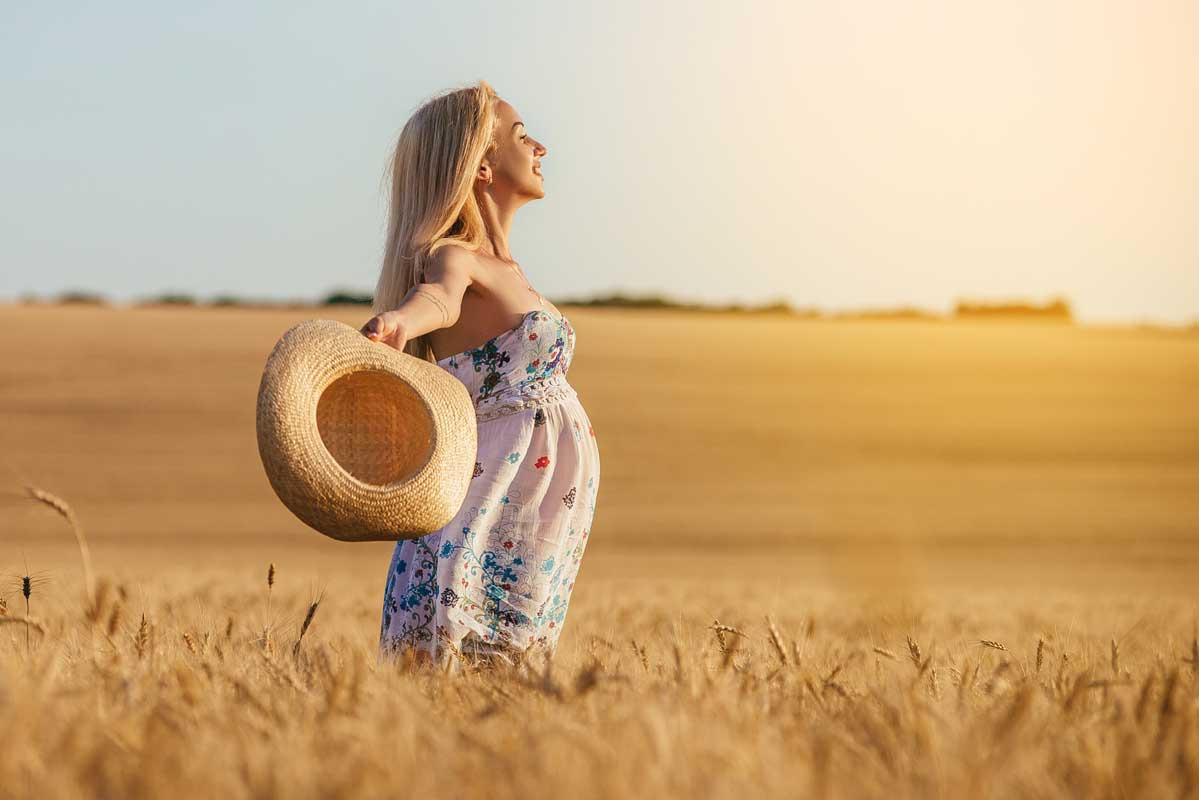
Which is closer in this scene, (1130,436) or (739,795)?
(739,795)

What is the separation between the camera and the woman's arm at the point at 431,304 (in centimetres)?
297

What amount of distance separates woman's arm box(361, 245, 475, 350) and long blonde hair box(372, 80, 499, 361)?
0.10m

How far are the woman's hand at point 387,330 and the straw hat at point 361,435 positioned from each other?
32mm

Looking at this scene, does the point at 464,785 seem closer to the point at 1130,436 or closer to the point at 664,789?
the point at 664,789

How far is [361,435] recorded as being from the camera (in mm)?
3113

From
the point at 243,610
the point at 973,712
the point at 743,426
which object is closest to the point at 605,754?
the point at 973,712

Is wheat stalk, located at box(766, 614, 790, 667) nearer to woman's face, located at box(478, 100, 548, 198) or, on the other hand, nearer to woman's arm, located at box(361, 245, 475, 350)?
woman's arm, located at box(361, 245, 475, 350)

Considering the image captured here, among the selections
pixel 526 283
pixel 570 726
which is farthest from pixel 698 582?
pixel 570 726

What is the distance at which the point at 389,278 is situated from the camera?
11.5ft

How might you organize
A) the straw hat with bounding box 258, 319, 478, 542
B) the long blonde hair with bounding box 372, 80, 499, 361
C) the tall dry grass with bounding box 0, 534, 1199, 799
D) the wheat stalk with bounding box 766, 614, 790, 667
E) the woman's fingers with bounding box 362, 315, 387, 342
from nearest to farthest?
the tall dry grass with bounding box 0, 534, 1199, 799, the wheat stalk with bounding box 766, 614, 790, 667, the straw hat with bounding box 258, 319, 478, 542, the woman's fingers with bounding box 362, 315, 387, 342, the long blonde hair with bounding box 372, 80, 499, 361

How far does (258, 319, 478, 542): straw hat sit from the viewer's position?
265 centimetres

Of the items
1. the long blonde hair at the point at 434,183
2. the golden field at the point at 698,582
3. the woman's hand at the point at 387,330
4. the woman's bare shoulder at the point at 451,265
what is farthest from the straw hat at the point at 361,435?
the long blonde hair at the point at 434,183

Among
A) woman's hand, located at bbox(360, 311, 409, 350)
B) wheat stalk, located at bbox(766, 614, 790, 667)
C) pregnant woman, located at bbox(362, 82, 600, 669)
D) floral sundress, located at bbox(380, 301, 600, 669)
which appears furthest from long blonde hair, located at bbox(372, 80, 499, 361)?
wheat stalk, located at bbox(766, 614, 790, 667)

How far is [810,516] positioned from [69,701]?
19995 mm
